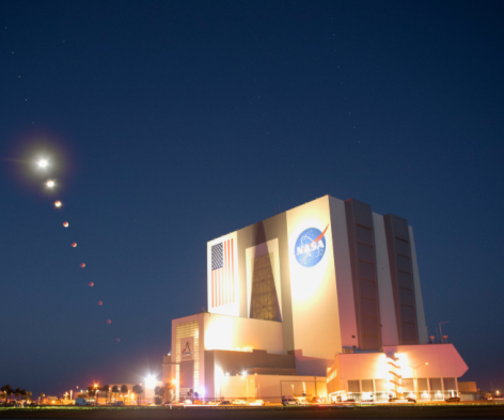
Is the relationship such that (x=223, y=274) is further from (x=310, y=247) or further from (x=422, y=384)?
(x=422, y=384)

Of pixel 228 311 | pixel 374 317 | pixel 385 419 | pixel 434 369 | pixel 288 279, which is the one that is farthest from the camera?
pixel 228 311

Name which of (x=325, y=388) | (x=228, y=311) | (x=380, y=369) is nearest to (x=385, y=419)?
(x=380, y=369)

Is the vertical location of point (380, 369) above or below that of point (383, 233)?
below

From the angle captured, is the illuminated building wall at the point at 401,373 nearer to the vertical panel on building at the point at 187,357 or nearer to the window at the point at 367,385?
the window at the point at 367,385

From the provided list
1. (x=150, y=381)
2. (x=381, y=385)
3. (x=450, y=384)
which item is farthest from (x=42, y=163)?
(x=150, y=381)

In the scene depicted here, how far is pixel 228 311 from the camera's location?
102 metres

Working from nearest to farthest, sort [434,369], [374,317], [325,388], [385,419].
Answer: [385,419]
[434,369]
[325,388]
[374,317]

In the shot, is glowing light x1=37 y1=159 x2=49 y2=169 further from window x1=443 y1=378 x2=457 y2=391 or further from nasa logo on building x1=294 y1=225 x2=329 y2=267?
window x1=443 y1=378 x2=457 y2=391

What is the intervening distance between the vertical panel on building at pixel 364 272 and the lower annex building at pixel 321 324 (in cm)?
19

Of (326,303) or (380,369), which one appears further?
(326,303)

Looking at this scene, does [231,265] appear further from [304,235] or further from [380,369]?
[380,369]

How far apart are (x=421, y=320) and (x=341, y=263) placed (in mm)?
23355

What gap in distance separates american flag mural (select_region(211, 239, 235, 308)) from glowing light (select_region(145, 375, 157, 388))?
72.4 feet

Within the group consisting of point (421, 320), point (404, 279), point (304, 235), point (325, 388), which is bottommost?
point (325, 388)
